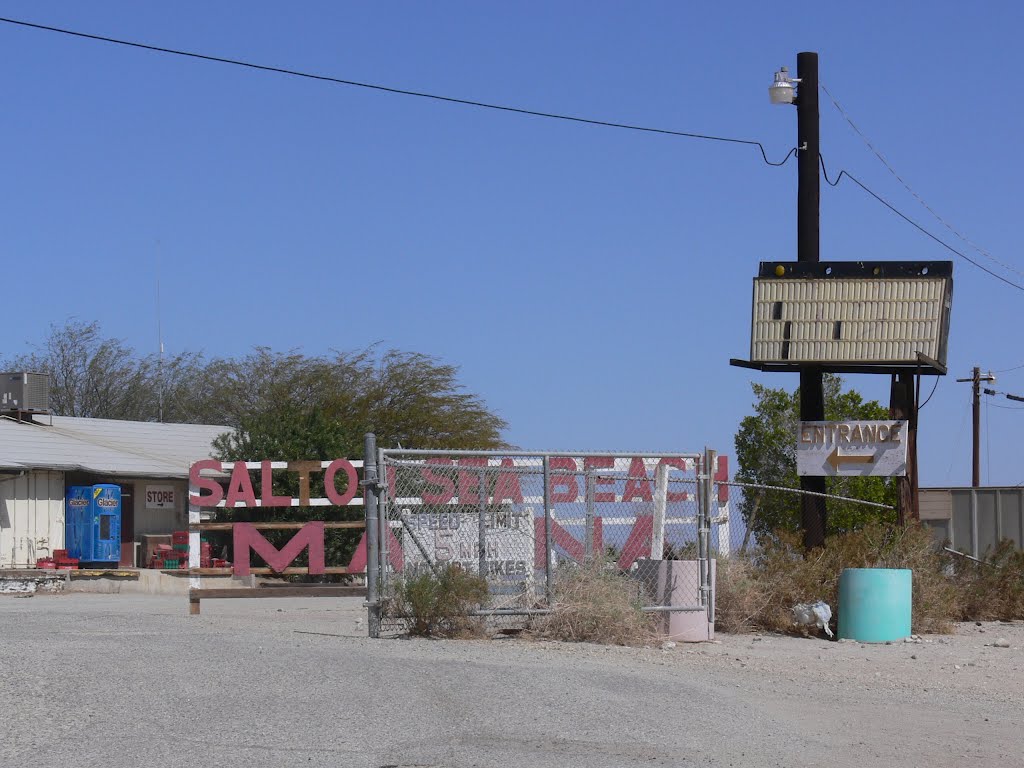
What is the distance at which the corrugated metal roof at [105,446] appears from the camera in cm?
3066

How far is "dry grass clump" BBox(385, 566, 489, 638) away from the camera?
1323 cm

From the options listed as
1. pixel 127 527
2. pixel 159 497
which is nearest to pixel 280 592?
pixel 127 527

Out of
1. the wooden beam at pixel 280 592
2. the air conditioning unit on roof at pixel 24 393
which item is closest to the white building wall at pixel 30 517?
the air conditioning unit on roof at pixel 24 393

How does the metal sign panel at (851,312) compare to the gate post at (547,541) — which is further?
the metal sign panel at (851,312)

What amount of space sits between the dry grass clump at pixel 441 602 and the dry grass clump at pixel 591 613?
2.43 feet

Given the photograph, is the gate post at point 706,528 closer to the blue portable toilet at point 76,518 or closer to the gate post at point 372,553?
the gate post at point 372,553

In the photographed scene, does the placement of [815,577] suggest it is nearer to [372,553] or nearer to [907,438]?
[907,438]

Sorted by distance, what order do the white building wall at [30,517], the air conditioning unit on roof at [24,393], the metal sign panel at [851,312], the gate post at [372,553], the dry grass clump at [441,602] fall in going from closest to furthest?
the dry grass clump at [441,602], the gate post at [372,553], the metal sign panel at [851,312], the white building wall at [30,517], the air conditioning unit on roof at [24,393]

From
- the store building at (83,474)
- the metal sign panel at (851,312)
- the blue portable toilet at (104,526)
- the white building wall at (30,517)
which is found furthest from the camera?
the blue portable toilet at (104,526)

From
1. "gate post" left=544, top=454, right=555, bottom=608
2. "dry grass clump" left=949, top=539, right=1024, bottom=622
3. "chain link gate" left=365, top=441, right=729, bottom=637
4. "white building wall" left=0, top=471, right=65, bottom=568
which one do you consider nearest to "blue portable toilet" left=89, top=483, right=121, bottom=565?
Result: "white building wall" left=0, top=471, right=65, bottom=568

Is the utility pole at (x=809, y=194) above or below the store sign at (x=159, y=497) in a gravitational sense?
above

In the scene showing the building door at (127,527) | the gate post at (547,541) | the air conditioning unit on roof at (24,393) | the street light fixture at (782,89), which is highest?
the street light fixture at (782,89)

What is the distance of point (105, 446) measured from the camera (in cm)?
3397

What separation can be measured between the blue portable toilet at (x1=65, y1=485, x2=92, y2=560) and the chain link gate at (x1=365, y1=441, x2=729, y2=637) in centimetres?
1677
